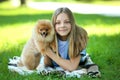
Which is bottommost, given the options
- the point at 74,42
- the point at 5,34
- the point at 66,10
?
the point at 5,34

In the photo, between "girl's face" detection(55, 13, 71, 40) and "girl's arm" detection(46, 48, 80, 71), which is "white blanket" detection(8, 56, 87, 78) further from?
→ "girl's face" detection(55, 13, 71, 40)

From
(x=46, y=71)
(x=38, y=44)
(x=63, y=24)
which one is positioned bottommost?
(x=46, y=71)

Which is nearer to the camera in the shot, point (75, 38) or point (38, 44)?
point (38, 44)

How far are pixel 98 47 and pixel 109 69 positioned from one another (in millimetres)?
1654

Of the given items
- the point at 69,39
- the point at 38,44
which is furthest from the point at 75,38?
the point at 38,44

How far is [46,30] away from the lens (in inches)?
211

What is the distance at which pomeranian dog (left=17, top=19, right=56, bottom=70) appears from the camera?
17.5 feet

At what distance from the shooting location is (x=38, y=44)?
5.45 metres

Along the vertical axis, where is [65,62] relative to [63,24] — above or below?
below

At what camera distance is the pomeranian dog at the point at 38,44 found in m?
5.35

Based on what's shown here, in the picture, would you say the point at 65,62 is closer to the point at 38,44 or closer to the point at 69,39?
the point at 69,39

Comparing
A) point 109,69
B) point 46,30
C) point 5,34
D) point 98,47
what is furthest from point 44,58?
point 5,34

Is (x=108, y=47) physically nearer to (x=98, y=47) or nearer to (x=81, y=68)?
(x=98, y=47)

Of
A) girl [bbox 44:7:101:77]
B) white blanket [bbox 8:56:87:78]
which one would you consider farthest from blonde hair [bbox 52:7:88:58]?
white blanket [bbox 8:56:87:78]
